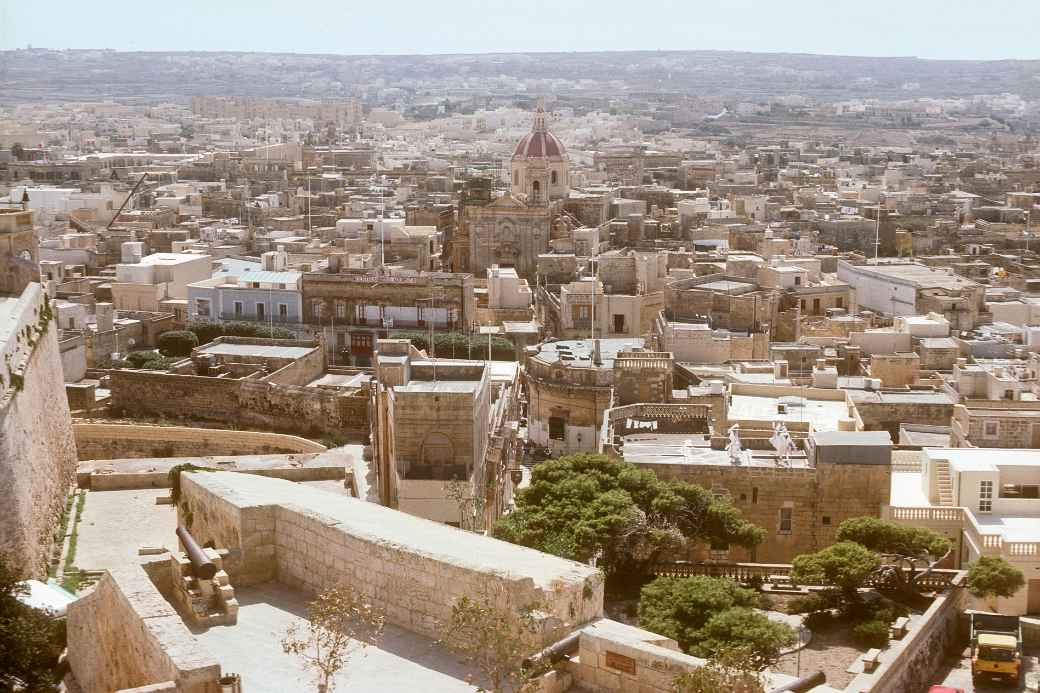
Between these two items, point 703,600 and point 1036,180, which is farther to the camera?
point 1036,180

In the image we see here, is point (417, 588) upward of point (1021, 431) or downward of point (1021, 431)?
upward

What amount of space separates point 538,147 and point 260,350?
32.9 m

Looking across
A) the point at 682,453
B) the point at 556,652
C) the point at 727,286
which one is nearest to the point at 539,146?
the point at 727,286

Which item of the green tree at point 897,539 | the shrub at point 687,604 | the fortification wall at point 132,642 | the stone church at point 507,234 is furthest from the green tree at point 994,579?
the stone church at point 507,234

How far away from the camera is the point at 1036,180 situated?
100 m

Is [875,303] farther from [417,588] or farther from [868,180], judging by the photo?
[868,180]

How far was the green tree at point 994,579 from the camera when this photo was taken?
17531 mm

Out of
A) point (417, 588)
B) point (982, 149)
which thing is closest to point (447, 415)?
point (417, 588)

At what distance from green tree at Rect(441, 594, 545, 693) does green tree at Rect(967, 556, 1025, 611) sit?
10.7m

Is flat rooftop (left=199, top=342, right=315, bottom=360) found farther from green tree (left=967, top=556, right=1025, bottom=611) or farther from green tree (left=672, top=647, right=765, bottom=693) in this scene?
green tree (left=672, top=647, right=765, bottom=693)

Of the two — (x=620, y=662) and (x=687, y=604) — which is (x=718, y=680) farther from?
(x=687, y=604)

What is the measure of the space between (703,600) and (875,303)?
3017 cm

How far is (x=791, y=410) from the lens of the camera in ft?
87.6

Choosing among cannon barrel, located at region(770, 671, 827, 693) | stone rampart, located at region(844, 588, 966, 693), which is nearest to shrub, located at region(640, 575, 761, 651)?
cannon barrel, located at region(770, 671, 827, 693)
